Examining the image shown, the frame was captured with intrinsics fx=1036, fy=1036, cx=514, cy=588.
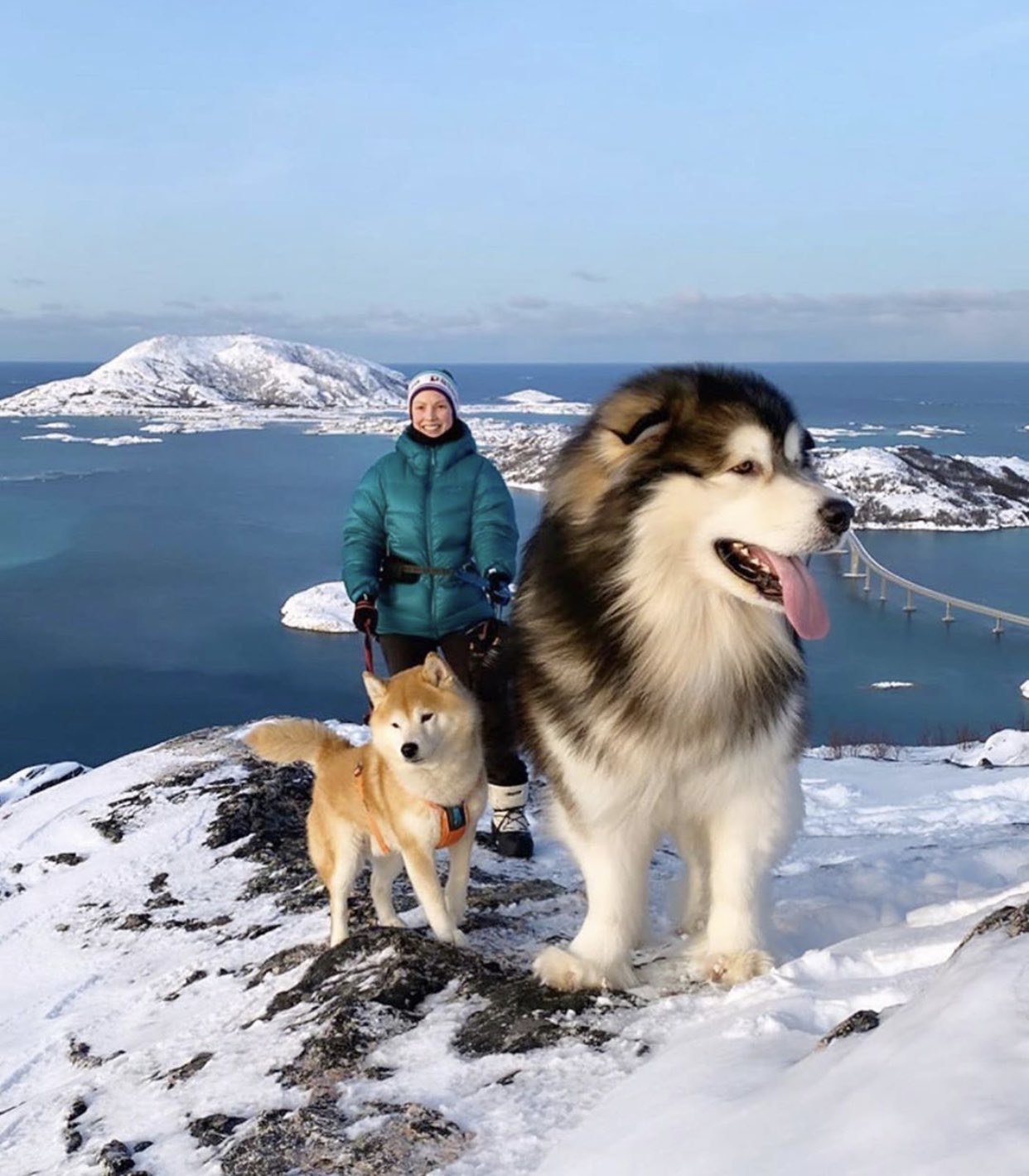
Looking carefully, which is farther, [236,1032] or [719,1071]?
[236,1032]

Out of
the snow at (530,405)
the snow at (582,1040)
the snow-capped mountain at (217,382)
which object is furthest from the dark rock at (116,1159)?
the snow-capped mountain at (217,382)

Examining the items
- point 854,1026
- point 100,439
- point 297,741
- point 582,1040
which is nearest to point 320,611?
point 297,741

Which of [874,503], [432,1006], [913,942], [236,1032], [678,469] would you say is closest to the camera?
[678,469]

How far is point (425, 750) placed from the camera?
3.68 m

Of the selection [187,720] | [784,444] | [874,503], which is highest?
[784,444]

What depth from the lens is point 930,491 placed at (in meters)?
64.6

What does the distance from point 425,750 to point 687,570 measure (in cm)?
136

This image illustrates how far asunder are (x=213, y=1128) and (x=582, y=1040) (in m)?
1.01

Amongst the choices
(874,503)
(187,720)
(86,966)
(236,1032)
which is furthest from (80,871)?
(874,503)

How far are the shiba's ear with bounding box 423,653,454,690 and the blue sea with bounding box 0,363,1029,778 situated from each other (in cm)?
1991

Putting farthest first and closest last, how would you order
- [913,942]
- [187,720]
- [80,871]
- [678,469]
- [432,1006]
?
[187,720] → [80,871] → [432,1006] → [913,942] → [678,469]

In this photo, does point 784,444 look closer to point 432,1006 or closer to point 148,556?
point 432,1006

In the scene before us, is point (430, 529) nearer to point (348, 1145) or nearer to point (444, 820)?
point (444, 820)

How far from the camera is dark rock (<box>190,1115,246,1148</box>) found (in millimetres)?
2699
